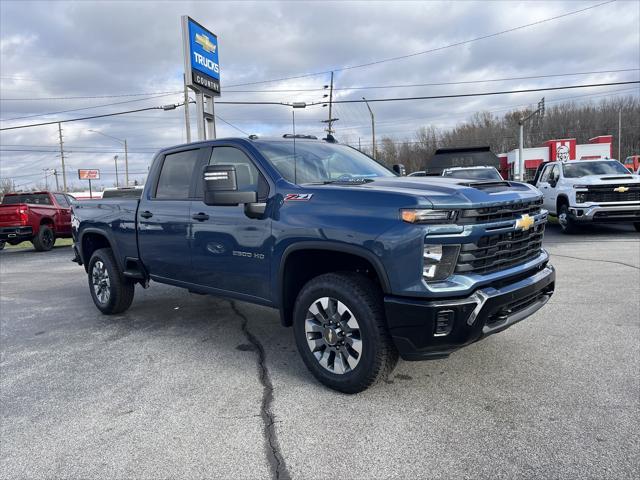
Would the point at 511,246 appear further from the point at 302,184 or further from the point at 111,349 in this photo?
the point at 111,349

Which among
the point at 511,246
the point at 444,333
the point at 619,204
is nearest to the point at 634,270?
the point at 619,204

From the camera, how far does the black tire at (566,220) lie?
40.0 feet

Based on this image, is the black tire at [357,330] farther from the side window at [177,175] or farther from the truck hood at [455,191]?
the side window at [177,175]

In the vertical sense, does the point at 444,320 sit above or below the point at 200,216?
below

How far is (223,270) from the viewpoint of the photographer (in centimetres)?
437

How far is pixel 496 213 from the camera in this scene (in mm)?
3293

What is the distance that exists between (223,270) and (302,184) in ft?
3.63

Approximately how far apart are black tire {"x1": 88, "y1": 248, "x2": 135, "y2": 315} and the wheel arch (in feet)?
9.22

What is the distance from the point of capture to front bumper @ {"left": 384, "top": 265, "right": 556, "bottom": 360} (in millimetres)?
3057

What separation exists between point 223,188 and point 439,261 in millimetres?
1750

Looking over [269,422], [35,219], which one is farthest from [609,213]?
[35,219]

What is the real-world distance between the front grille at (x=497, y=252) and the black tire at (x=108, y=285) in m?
4.29

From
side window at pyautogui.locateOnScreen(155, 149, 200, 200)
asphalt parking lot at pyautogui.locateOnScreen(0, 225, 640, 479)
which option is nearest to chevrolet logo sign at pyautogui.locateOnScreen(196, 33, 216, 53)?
side window at pyautogui.locateOnScreen(155, 149, 200, 200)

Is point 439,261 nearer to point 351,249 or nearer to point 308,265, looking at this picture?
point 351,249
